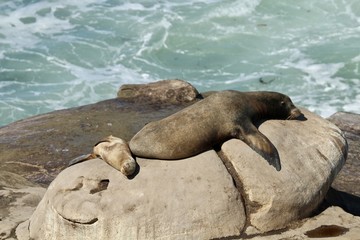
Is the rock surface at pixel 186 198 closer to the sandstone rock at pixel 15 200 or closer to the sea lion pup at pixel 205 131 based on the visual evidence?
the sea lion pup at pixel 205 131

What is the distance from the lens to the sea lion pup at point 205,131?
534 centimetres

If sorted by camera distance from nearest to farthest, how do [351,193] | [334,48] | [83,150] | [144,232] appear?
[144,232] < [351,193] < [83,150] < [334,48]

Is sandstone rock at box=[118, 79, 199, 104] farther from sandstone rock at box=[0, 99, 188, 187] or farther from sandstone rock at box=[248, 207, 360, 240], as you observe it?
sandstone rock at box=[248, 207, 360, 240]

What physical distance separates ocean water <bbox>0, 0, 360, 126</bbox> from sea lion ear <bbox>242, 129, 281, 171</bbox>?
285 inches

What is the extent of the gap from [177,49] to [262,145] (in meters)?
10.8

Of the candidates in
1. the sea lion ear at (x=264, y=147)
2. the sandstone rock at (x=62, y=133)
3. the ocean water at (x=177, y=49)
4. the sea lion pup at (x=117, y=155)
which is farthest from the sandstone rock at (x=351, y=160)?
the ocean water at (x=177, y=49)

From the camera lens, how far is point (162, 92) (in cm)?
977

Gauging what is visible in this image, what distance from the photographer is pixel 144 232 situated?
497 cm

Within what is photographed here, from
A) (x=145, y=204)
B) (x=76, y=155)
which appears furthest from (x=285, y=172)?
(x=76, y=155)

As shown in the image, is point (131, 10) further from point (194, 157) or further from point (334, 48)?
point (194, 157)

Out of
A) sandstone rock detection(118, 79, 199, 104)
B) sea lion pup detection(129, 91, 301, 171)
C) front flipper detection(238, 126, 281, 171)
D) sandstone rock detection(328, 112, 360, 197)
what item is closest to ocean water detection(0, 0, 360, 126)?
sandstone rock detection(328, 112, 360, 197)

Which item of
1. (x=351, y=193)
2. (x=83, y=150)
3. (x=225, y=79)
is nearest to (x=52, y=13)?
(x=225, y=79)

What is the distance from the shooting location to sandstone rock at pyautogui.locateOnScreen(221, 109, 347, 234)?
525 cm

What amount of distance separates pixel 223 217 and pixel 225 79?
947 cm
